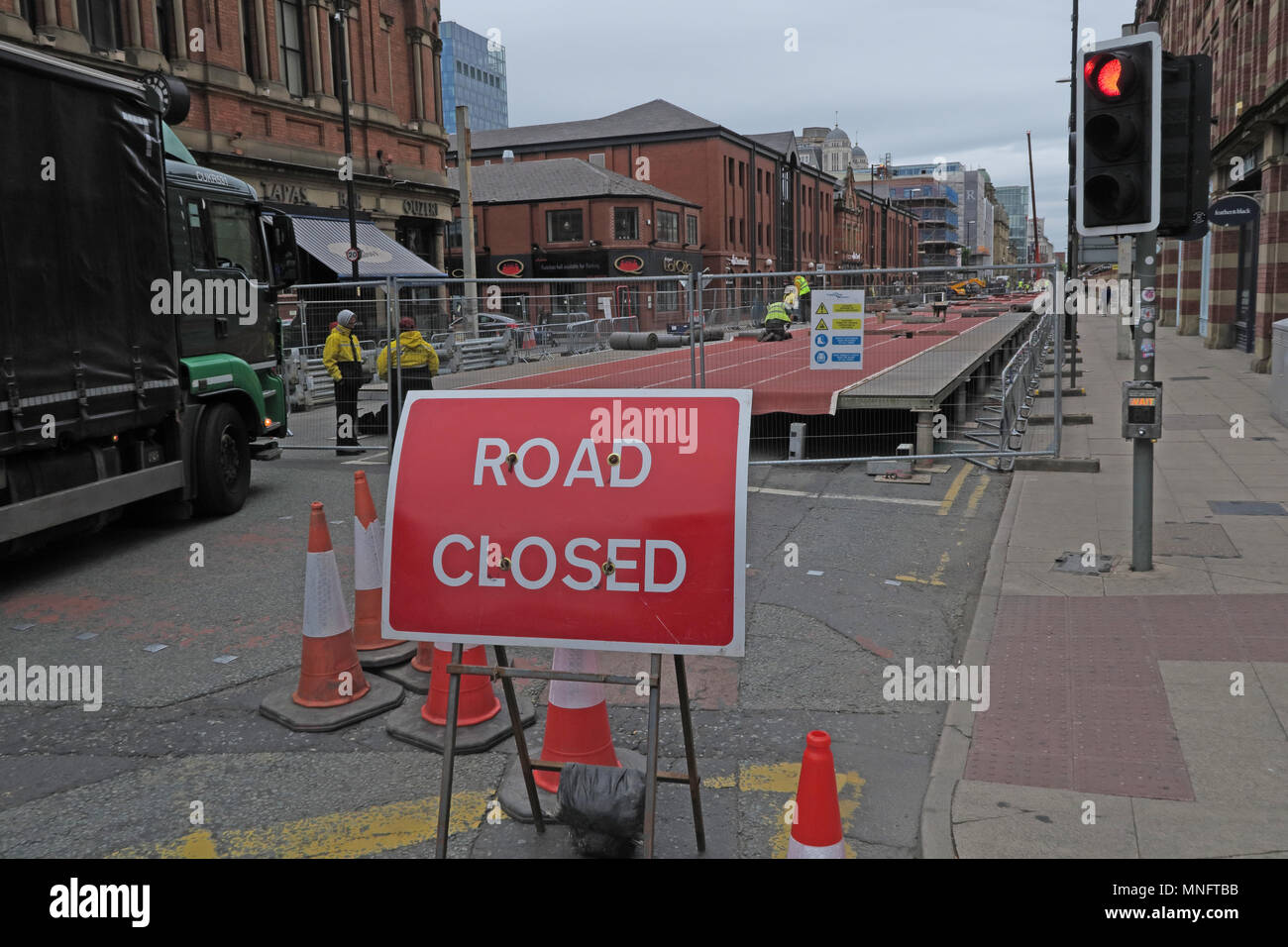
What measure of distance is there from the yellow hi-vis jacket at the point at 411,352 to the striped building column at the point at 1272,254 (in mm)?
16177

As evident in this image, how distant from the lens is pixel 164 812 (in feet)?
14.3

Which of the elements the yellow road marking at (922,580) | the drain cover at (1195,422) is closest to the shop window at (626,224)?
the drain cover at (1195,422)

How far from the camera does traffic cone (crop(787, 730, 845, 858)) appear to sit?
2.85 metres

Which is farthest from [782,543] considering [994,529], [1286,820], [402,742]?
[1286,820]

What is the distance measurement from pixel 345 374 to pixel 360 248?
16317 mm

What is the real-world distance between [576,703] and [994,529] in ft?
19.7

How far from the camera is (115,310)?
331 inches

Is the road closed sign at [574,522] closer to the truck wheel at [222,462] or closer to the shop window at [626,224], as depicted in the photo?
the truck wheel at [222,462]

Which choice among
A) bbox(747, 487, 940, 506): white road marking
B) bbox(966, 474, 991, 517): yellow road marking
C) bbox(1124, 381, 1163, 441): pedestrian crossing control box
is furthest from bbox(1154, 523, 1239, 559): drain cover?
bbox(747, 487, 940, 506): white road marking

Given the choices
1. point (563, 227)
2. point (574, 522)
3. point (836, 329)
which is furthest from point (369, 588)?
point (563, 227)

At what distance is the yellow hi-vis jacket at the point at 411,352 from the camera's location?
12.5 metres

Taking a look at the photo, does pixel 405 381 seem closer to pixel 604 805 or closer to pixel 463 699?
pixel 463 699

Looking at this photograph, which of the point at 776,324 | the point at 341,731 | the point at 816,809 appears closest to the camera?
the point at 816,809

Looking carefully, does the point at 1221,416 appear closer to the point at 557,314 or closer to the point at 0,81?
the point at 557,314
